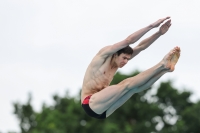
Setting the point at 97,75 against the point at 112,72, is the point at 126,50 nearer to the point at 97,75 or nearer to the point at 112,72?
the point at 112,72

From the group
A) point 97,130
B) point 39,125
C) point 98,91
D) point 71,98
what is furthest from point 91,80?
point 71,98

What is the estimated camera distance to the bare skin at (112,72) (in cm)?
1609

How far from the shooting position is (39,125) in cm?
5056

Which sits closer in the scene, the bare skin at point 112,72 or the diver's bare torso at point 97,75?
the bare skin at point 112,72

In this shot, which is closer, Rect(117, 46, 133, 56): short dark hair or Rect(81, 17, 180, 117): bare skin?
Rect(81, 17, 180, 117): bare skin

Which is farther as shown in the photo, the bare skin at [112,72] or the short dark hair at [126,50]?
the short dark hair at [126,50]

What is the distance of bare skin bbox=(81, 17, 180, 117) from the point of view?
16094mm

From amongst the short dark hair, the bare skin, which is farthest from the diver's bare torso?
the short dark hair

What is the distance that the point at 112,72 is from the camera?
17047mm

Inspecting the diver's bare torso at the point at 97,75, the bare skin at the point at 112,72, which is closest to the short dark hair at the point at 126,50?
the bare skin at the point at 112,72

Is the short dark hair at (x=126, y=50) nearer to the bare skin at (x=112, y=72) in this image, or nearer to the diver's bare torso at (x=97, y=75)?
the bare skin at (x=112, y=72)

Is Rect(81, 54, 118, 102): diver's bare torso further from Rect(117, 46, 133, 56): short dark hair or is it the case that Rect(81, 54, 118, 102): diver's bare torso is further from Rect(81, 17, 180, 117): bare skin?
Rect(117, 46, 133, 56): short dark hair

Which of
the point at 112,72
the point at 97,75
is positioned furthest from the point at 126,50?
the point at 97,75

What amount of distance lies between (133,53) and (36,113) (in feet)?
121
